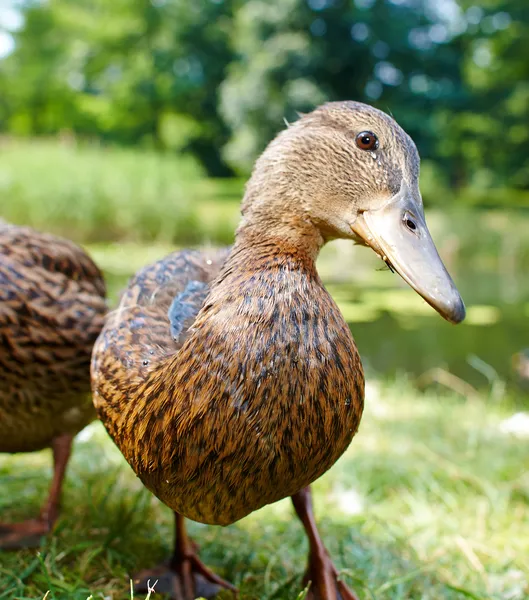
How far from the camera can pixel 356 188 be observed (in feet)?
4.37

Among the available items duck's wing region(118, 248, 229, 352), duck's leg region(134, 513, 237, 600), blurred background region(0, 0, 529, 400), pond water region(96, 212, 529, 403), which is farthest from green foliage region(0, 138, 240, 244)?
duck's leg region(134, 513, 237, 600)

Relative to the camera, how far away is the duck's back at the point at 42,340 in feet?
5.71

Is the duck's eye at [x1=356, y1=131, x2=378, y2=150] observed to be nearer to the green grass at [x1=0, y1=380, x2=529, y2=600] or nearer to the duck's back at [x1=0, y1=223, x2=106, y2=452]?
the duck's back at [x1=0, y1=223, x2=106, y2=452]

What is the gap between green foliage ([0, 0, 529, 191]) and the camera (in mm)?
18656

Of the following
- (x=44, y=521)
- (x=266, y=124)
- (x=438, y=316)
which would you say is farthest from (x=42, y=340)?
(x=266, y=124)

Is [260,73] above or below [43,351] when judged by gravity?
below

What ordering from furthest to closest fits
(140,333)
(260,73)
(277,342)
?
(260,73) < (140,333) < (277,342)

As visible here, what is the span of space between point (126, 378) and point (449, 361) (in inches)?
202

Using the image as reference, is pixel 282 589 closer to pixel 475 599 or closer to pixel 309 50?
pixel 475 599

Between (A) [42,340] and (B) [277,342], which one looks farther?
(A) [42,340]

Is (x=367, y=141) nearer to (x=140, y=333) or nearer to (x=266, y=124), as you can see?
(x=140, y=333)

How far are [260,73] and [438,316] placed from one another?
12428 mm

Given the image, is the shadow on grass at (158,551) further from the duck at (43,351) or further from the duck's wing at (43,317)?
the duck's wing at (43,317)

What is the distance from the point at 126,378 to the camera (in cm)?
146
